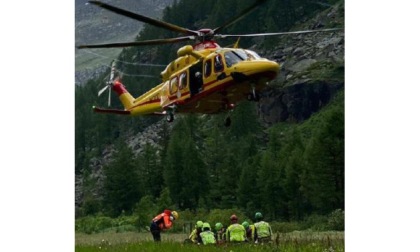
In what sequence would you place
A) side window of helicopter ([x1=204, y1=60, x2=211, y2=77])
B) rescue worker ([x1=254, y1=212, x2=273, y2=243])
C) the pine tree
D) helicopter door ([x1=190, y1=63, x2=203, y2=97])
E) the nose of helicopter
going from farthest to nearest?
1. the pine tree
2. helicopter door ([x1=190, y1=63, x2=203, y2=97])
3. side window of helicopter ([x1=204, y1=60, x2=211, y2=77])
4. rescue worker ([x1=254, y1=212, x2=273, y2=243])
5. the nose of helicopter

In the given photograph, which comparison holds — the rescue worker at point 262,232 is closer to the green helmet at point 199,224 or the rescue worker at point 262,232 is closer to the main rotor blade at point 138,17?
the green helmet at point 199,224

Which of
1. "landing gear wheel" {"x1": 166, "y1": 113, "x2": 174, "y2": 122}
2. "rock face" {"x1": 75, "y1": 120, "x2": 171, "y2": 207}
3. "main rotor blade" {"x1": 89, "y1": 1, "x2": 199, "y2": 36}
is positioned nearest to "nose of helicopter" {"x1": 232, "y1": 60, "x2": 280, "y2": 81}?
"main rotor blade" {"x1": 89, "y1": 1, "x2": 199, "y2": 36}

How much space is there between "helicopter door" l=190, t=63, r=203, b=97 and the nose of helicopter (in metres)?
0.67

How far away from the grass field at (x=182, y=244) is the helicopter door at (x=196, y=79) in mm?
2141

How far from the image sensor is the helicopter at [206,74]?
12586 mm

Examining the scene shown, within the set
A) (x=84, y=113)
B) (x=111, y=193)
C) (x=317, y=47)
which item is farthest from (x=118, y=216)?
(x=317, y=47)

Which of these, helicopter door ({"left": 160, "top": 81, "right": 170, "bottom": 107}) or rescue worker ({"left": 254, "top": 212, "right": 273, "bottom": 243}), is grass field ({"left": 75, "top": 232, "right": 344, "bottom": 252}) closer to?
rescue worker ({"left": 254, "top": 212, "right": 273, "bottom": 243})

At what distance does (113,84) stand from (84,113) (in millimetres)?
983

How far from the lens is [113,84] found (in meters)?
15.6

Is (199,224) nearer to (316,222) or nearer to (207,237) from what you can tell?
(207,237)

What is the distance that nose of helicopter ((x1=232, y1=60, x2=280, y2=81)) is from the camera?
12.5 meters

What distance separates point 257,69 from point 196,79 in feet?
3.62

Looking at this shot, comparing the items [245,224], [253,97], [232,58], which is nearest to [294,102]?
[253,97]
